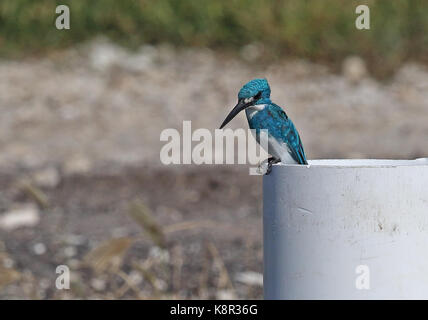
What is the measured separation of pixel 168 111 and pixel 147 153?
3.14 ft

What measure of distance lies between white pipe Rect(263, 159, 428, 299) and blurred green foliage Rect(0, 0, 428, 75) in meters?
6.71

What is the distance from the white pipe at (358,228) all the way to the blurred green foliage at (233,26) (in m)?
6.71

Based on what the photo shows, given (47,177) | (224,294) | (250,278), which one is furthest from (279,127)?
(47,177)

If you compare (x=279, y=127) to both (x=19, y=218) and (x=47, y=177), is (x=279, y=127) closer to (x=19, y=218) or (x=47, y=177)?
(x=19, y=218)

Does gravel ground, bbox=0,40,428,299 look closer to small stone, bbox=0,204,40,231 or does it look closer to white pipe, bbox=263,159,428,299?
small stone, bbox=0,204,40,231

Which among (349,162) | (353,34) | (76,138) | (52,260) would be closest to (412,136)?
(353,34)

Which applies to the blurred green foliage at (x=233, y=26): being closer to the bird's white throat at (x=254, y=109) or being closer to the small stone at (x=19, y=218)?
the small stone at (x=19, y=218)

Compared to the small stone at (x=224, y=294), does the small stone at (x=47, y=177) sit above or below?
above

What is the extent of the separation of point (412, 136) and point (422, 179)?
520cm

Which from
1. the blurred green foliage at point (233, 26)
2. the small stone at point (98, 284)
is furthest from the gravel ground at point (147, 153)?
the blurred green foliage at point (233, 26)

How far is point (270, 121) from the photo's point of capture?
9.71ft

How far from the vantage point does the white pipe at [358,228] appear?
2520 millimetres

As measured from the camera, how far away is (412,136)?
7617 mm

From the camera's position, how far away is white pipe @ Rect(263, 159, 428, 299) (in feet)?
8.27
